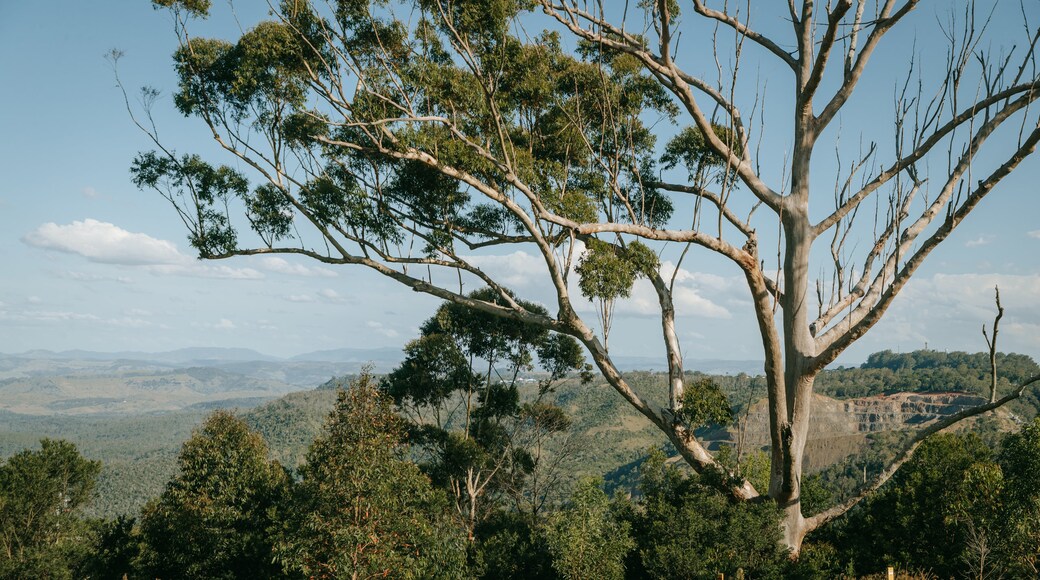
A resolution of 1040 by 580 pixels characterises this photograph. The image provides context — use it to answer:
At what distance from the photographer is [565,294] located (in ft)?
30.4

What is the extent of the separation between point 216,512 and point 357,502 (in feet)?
38.4

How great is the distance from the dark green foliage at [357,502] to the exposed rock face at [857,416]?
302 feet

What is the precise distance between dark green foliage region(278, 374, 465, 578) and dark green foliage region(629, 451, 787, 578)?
418cm

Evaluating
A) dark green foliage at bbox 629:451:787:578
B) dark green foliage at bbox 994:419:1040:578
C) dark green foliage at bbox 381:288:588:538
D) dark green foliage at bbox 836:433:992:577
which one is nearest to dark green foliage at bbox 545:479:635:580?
dark green foliage at bbox 629:451:787:578

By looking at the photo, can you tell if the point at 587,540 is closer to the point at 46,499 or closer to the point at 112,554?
the point at 112,554

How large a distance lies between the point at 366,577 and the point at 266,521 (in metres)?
11.4

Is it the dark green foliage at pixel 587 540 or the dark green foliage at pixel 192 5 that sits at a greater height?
the dark green foliage at pixel 192 5

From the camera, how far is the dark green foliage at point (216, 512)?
1825cm

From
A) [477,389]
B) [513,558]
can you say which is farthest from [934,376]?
[513,558]

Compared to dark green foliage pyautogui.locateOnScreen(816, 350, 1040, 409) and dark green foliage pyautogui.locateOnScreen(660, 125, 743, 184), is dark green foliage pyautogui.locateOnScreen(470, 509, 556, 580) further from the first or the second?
dark green foliage pyautogui.locateOnScreen(816, 350, 1040, 409)

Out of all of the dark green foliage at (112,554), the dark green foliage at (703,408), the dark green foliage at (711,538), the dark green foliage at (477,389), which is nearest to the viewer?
the dark green foliage at (711,538)

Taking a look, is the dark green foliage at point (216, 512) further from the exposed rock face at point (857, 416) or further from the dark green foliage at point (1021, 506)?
the exposed rock face at point (857, 416)

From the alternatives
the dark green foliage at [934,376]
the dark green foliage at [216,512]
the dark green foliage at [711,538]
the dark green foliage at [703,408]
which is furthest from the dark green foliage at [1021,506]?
the dark green foliage at [934,376]

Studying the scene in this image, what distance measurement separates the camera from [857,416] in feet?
342
